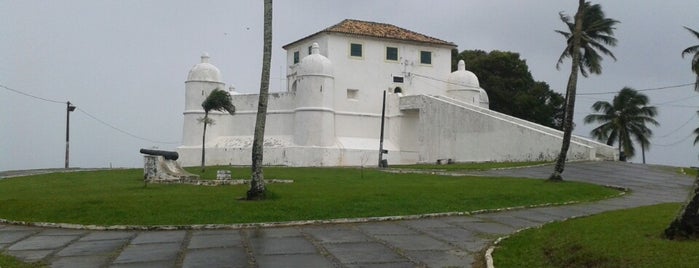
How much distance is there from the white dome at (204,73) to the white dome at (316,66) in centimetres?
609

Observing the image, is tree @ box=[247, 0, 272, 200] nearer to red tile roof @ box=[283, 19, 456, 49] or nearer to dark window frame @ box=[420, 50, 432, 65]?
red tile roof @ box=[283, 19, 456, 49]

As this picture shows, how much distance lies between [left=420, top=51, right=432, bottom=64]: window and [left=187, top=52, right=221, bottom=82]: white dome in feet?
42.6

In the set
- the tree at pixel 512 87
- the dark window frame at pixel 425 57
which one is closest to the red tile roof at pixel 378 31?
the dark window frame at pixel 425 57

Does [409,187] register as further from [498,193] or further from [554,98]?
[554,98]

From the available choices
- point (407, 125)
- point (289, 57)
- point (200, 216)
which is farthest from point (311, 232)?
point (289, 57)

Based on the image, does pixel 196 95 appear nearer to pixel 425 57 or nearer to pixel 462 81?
pixel 425 57

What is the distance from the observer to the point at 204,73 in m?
40.0

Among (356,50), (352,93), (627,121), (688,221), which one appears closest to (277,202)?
(688,221)

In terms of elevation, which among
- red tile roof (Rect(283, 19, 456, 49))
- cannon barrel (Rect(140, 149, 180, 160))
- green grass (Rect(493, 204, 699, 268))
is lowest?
green grass (Rect(493, 204, 699, 268))

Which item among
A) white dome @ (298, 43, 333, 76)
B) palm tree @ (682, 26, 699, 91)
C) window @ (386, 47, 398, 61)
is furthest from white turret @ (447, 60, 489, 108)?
palm tree @ (682, 26, 699, 91)

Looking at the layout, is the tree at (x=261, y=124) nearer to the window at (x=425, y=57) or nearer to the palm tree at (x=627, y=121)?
the window at (x=425, y=57)

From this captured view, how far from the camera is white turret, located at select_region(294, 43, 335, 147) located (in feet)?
120

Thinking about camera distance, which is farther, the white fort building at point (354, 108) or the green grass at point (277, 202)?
the white fort building at point (354, 108)

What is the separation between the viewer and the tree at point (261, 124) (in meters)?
13.7
